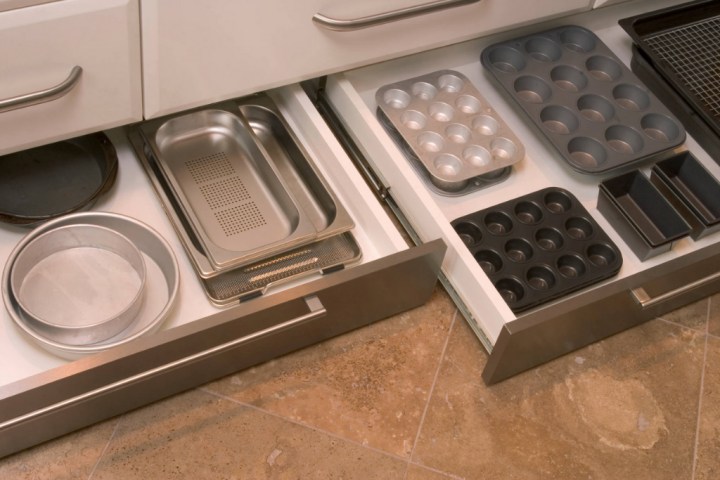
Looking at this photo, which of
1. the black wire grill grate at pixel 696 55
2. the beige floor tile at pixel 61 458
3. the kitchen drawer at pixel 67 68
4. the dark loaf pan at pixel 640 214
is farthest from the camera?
the black wire grill grate at pixel 696 55

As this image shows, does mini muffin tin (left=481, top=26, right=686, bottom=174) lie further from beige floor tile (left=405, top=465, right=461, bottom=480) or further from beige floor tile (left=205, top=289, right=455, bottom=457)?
beige floor tile (left=405, top=465, right=461, bottom=480)

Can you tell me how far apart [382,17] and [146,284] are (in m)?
0.57

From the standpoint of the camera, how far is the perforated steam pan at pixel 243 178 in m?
1.50

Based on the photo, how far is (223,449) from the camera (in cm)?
140

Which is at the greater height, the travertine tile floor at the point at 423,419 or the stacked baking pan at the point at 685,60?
the stacked baking pan at the point at 685,60

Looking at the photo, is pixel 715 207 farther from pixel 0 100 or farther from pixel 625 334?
pixel 0 100

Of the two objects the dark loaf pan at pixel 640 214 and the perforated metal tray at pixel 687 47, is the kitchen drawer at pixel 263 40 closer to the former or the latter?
the perforated metal tray at pixel 687 47

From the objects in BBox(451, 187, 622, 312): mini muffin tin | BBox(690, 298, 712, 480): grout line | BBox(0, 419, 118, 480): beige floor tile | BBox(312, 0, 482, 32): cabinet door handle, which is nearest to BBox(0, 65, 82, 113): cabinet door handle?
BBox(312, 0, 482, 32): cabinet door handle

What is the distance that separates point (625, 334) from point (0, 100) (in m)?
1.08

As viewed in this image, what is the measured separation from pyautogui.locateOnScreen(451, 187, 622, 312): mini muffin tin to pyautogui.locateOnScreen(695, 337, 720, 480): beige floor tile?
273mm

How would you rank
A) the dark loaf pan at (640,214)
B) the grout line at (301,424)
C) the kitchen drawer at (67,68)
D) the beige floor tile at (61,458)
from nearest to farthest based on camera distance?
the kitchen drawer at (67,68) → the beige floor tile at (61,458) → the grout line at (301,424) → the dark loaf pan at (640,214)

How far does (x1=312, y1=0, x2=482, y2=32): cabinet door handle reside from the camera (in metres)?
1.46

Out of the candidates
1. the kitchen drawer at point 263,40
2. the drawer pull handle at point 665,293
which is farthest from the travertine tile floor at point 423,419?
the kitchen drawer at point 263,40

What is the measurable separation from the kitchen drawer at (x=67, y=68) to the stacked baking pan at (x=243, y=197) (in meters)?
0.17
